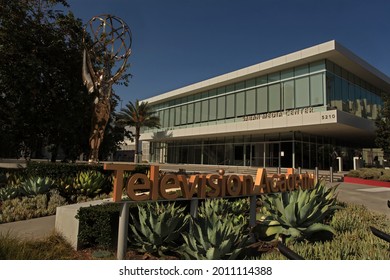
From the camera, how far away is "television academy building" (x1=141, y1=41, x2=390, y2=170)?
2556 centimetres

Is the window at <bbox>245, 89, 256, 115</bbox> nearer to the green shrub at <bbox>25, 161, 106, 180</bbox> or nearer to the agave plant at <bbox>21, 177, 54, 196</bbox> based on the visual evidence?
the green shrub at <bbox>25, 161, 106, 180</bbox>

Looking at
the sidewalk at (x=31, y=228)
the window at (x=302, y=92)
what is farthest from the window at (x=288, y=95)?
the sidewalk at (x=31, y=228)

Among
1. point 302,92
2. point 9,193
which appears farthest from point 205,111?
point 9,193

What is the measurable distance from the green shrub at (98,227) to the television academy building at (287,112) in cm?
2099

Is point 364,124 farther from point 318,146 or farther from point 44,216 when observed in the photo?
point 44,216

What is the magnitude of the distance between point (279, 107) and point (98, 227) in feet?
84.6

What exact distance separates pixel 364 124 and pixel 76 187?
25481mm

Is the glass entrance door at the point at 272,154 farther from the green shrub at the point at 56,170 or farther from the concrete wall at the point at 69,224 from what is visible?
the concrete wall at the point at 69,224

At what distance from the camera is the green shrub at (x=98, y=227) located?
5863 mm

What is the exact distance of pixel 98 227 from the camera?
5.95 m

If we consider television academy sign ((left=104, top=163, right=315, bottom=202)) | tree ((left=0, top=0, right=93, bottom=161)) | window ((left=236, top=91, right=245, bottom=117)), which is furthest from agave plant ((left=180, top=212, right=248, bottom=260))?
window ((left=236, top=91, right=245, bottom=117))

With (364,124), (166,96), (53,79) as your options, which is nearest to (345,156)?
(364,124)

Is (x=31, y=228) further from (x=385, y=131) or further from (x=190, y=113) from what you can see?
(x=190, y=113)

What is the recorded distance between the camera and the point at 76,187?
421 inches
